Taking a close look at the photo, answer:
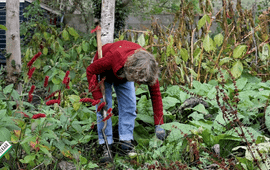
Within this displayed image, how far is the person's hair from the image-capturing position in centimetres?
219

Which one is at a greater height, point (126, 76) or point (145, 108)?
point (126, 76)

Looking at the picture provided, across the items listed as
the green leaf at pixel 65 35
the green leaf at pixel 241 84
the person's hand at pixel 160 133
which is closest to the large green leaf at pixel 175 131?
the person's hand at pixel 160 133

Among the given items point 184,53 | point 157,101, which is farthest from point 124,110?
point 184,53

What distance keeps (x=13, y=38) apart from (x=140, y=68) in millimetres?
2596

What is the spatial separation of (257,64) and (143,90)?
175cm

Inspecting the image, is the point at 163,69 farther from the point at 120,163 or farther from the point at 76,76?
the point at 120,163

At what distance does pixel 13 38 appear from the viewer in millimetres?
4023

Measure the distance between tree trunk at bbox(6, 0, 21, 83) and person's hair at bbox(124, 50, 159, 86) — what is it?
243 centimetres

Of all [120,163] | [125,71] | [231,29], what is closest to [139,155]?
[120,163]

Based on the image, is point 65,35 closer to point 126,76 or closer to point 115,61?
point 115,61

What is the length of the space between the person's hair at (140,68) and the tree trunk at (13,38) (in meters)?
2.43

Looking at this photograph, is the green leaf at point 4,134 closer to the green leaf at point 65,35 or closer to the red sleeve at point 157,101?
the red sleeve at point 157,101

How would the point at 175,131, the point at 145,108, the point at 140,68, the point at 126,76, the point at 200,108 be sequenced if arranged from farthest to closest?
the point at 145,108
the point at 200,108
the point at 175,131
the point at 126,76
the point at 140,68

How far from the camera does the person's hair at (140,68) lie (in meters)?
2.19
